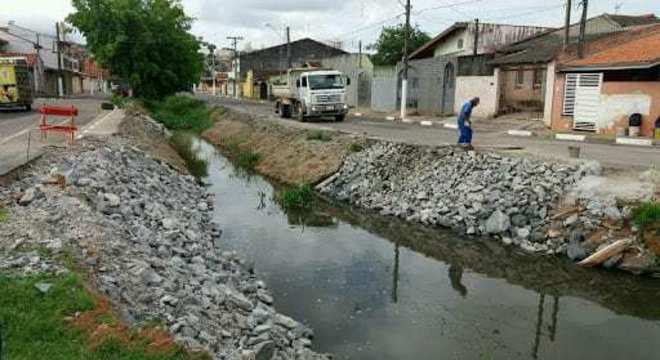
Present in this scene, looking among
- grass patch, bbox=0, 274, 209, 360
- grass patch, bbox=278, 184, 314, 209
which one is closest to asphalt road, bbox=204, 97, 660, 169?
grass patch, bbox=278, 184, 314, 209

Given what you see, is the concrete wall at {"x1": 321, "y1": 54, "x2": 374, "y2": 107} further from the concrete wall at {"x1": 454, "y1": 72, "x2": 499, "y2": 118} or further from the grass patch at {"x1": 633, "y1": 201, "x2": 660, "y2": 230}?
the grass patch at {"x1": 633, "y1": 201, "x2": 660, "y2": 230}

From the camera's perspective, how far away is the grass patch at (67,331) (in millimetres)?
4820

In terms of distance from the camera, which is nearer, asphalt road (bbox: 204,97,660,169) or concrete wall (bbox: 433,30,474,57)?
asphalt road (bbox: 204,97,660,169)

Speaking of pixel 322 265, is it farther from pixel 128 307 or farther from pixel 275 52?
pixel 275 52

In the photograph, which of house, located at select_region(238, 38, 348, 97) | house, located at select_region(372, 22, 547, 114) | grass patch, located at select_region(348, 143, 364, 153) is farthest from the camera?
house, located at select_region(238, 38, 348, 97)

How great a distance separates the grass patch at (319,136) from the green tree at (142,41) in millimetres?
21873

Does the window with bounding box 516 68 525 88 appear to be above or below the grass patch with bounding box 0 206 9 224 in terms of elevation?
above

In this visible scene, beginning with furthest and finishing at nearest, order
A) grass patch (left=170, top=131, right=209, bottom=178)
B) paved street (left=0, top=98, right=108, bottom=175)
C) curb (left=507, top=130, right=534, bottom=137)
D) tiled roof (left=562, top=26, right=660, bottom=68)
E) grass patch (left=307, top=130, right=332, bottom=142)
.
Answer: grass patch (left=170, top=131, right=209, bottom=178) < curb (left=507, top=130, right=534, bottom=137) < grass patch (left=307, top=130, right=332, bottom=142) < tiled roof (left=562, top=26, right=660, bottom=68) < paved street (left=0, top=98, right=108, bottom=175)

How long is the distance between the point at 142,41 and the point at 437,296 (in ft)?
115

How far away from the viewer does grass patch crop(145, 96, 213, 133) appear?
37797 millimetres

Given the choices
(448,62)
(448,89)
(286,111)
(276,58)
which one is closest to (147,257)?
(286,111)

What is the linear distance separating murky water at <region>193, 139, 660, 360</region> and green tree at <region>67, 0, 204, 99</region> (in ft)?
93.6

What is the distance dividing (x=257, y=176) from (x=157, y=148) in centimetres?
387

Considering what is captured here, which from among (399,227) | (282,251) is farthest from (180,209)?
(399,227)
